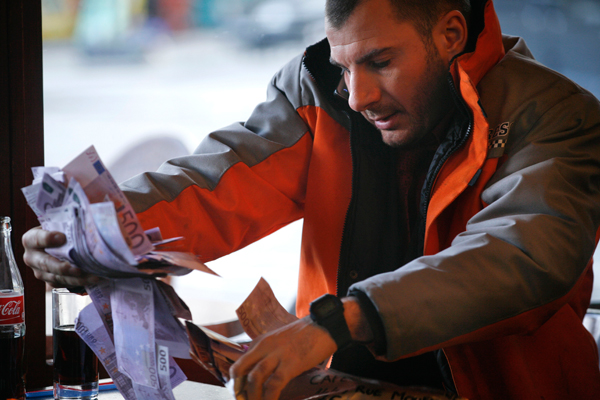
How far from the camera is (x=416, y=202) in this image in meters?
1.18

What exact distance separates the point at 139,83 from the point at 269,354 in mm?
2320

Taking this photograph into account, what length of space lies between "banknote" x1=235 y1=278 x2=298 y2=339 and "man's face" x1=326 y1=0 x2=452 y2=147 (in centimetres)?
45

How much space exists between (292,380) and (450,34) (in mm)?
745

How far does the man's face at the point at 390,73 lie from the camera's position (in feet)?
3.32

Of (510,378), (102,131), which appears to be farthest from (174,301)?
(102,131)

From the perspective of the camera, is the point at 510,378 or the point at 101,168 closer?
the point at 101,168

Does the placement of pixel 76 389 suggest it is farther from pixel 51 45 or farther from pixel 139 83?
pixel 139 83

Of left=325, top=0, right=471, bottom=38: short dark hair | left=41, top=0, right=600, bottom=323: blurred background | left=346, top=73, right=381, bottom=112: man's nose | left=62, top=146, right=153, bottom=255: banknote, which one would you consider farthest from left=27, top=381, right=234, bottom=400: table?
left=41, top=0, right=600, bottom=323: blurred background

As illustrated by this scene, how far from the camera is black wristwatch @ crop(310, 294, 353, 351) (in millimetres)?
650

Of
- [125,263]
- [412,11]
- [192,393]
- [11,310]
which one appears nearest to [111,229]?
[125,263]

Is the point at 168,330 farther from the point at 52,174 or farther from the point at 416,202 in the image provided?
the point at 416,202

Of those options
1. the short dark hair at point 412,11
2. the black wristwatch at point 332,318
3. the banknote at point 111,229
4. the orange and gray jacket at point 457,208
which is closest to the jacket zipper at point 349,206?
the orange and gray jacket at point 457,208

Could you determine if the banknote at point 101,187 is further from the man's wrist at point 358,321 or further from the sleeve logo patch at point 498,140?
the sleeve logo patch at point 498,140

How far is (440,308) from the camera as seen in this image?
71 cm
